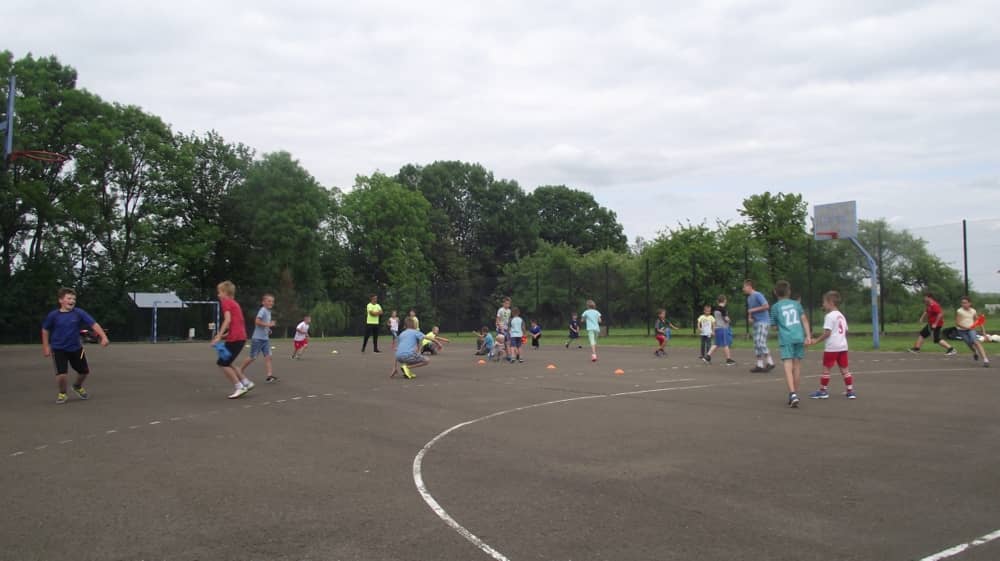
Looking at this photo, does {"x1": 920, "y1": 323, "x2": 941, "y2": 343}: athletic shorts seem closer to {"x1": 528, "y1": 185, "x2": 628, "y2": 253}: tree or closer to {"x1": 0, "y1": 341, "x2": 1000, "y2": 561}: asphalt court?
{"x1": 0, "y1": 341, "x2": 1000, "y2": 561}: asphalt court

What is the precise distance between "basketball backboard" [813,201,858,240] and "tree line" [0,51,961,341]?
373 centimetres

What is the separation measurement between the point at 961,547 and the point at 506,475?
329cm

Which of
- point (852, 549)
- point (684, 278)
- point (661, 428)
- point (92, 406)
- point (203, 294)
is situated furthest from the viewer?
point (203, 294)

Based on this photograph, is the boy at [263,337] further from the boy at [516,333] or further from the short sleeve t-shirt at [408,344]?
the boy at [516,333]

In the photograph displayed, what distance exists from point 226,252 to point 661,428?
174 ft

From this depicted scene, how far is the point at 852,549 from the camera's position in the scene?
4422 millimetres

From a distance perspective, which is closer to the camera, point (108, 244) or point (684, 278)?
point (684, 278)

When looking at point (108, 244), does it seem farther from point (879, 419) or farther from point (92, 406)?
point (879, 419)

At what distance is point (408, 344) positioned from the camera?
50.9 ft

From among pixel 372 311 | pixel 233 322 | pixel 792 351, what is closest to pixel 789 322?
pixel 792 351

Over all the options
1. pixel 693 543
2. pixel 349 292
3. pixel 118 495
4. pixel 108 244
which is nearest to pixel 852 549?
pixel 693 543

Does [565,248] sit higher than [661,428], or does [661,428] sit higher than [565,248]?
[565,248]

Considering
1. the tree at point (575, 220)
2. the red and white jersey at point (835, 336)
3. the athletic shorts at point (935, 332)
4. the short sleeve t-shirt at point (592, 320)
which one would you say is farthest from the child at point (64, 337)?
the tree at point (575, 220)

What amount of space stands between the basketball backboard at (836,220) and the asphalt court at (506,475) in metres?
16.2
